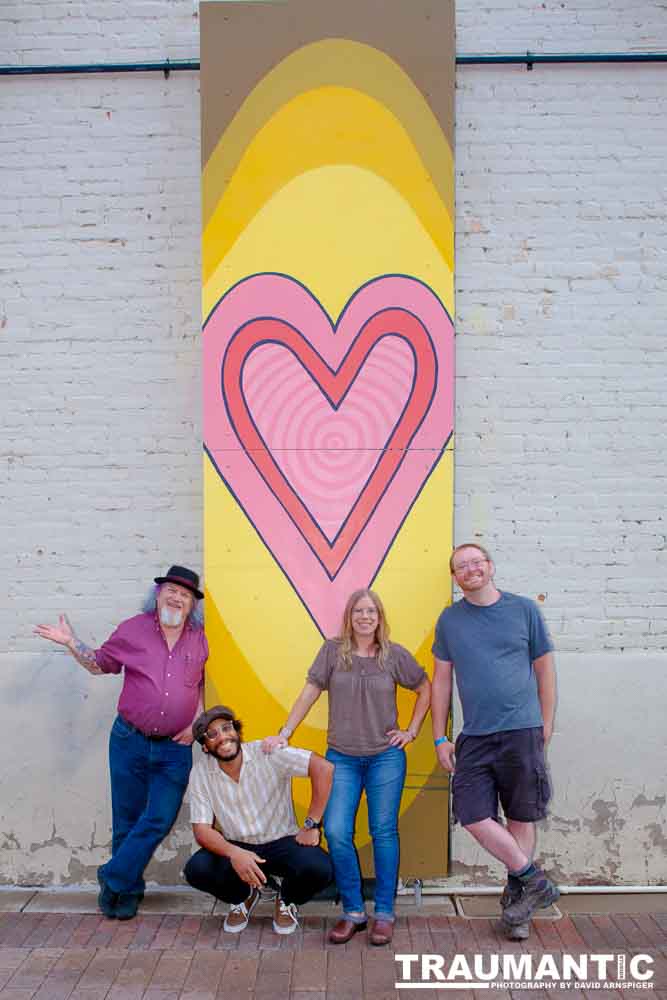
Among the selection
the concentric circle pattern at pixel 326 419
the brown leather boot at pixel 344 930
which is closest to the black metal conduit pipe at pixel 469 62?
the concentric circle pattern at pixel 326 419

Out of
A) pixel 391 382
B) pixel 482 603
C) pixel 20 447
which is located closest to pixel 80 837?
pixel 20 447

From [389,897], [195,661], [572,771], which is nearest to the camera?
[389,897]

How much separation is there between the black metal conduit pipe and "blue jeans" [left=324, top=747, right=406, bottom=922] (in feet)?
12.6

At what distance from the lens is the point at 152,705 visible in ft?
15.8

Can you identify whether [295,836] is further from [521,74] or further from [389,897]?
[521,74]

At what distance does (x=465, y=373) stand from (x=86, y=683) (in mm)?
2778

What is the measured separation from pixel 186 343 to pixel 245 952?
10.5 ft

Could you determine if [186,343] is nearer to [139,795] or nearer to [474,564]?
[474,564]

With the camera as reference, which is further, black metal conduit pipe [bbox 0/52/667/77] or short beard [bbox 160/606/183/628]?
black metal conduit pipe [bbox 0/52/667/77]

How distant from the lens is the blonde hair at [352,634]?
475 centimetres

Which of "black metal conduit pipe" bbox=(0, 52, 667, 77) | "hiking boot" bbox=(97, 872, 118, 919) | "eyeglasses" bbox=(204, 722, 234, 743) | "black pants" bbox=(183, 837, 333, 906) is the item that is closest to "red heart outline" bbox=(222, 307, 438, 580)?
"eyeglasses" bbox=(204, 722, 234, 743)

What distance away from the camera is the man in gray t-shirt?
454cm

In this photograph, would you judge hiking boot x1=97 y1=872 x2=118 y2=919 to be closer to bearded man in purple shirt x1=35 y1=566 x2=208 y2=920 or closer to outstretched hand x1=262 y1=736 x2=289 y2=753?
bearded man in purple shirt x1=35 y1=566 x2=208 y2=920

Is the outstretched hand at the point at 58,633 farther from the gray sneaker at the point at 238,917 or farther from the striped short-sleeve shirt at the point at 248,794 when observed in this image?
the gray sneaker at the point at 238,917
